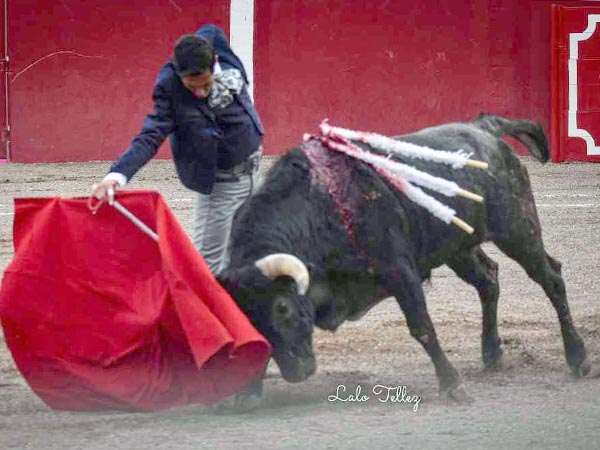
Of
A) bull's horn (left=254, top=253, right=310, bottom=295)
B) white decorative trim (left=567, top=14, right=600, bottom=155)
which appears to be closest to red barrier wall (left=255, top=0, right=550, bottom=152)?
white decorative trim (left=567, top=14, right=600, bottom=155)

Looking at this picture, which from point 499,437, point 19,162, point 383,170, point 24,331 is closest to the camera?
point 499,437

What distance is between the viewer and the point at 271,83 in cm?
1436

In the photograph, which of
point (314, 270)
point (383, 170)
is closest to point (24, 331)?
point (314, 270)

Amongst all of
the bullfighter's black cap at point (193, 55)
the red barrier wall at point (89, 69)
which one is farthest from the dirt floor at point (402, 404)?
the red barrier wall at point (89, 69)

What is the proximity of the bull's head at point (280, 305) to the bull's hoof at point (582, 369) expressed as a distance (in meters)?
1.30

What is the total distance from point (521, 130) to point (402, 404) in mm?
1729

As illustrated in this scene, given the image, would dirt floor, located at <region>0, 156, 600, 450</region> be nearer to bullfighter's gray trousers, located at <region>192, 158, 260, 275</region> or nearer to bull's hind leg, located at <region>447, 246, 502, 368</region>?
bull's hind leg, located at <region>447, 246, 502, 368</region>

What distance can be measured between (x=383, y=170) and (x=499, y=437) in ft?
3.97

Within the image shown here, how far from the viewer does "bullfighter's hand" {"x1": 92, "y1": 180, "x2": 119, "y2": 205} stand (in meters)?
5.06

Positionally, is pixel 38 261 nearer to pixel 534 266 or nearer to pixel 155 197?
pixel 155 197

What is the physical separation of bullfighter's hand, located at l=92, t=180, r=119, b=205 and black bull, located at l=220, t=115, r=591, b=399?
48 cm

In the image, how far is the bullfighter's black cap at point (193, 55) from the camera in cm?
500

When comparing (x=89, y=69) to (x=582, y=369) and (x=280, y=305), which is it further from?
(x=280, y=305)

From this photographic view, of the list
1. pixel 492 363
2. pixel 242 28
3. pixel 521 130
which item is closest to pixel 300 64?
pixel 242 28
